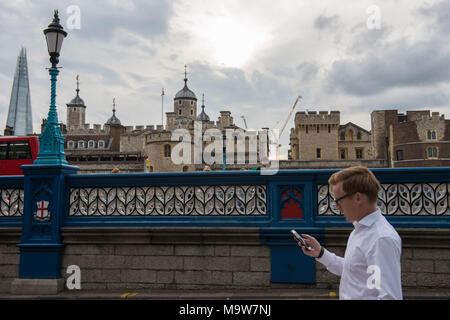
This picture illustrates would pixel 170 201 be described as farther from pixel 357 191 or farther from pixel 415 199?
pixel 357 191

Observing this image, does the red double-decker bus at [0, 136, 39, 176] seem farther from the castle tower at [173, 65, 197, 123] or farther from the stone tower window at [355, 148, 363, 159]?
the castle tower at [173, 65, 197, 123]

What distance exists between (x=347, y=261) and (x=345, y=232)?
390 centimetres

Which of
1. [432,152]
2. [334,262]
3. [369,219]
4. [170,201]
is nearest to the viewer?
[369,219]

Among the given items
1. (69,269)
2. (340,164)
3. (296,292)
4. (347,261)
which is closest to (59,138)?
(69,269)

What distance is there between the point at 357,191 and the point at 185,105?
104 metres

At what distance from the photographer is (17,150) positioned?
2097cm

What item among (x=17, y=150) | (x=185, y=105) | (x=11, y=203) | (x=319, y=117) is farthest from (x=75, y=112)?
(x=11, y=203)

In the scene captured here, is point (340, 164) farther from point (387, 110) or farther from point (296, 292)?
point (296, 292)

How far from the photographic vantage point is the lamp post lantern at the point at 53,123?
698 centimetres

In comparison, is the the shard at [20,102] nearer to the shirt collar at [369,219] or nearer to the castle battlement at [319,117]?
the castle battlement at [319,117]

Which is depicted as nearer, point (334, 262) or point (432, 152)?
point (334, 262)

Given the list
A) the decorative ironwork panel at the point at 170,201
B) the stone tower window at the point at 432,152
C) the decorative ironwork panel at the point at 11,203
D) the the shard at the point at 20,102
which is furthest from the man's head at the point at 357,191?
the the shard at the point at 20,102

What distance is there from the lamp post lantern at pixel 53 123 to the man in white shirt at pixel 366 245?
5757mm

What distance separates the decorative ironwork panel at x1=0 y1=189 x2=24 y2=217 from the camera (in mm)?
7121
